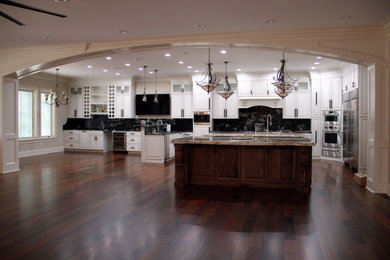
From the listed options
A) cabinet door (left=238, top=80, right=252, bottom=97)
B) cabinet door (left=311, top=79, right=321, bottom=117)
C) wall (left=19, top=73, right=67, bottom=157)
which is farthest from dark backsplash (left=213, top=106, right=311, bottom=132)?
wall (left=19, top=73, right=67, bottom=157)

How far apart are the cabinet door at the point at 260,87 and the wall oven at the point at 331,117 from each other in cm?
201

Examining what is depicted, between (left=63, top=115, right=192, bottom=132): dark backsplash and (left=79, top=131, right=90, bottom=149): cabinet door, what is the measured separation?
1.50 ft

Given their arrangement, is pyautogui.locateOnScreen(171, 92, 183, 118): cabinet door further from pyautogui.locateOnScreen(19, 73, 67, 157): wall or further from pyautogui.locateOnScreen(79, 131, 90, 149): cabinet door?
pyautogui.locateOnScreen(19, 73, 67, 157): wall

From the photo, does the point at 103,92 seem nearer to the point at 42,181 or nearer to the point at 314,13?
the point at 42,181

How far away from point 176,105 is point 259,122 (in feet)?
10.0

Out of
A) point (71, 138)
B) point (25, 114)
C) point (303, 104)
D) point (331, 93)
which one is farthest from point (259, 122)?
point (25, 114)

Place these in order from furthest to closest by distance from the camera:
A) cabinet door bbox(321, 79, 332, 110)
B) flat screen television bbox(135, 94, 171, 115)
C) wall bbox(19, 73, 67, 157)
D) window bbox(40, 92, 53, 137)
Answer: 1. flat screen television bbox(135, 94, 171, 115)
2. window bbox(40, 92, 53, 137)
3. wall bbox(19, 73, 67, 157)
4. cabinet door bbox(321, 79, 332, 110)

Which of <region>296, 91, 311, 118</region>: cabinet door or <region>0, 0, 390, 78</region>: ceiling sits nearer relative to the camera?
<region>0, 0, 390, 78</region>: ceiling

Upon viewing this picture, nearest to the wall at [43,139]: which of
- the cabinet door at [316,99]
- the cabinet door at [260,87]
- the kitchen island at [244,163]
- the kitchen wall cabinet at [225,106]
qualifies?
the kitchen wall cabinet at [225,106]

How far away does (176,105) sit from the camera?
11.3 m

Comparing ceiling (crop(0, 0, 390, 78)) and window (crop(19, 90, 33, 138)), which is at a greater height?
ceiling (crop(0, 0, 390, 78))

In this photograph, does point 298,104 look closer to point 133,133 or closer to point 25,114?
point 133,133

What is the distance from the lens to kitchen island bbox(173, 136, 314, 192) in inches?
213

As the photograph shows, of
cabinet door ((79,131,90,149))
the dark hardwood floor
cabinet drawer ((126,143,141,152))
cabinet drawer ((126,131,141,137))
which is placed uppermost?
cabinet drawer ((126,131,141,137))
